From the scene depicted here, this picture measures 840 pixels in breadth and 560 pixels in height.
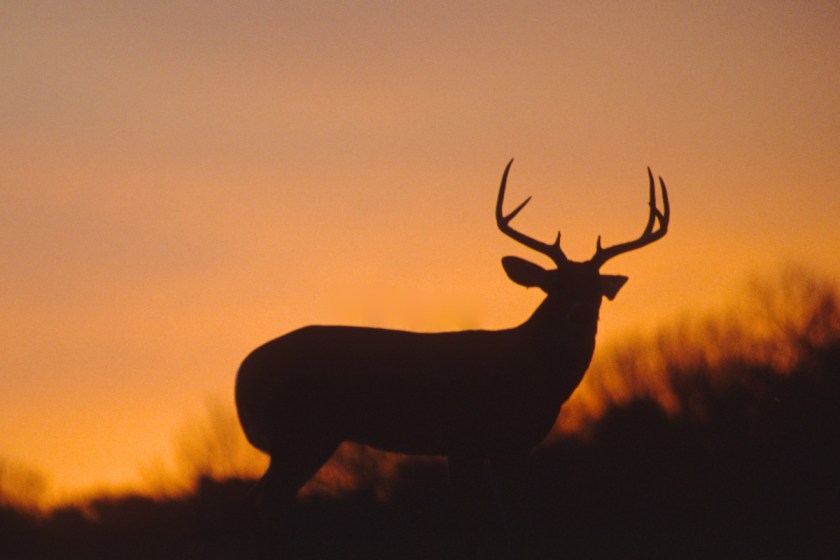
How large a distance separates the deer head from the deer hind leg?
284 centimetres

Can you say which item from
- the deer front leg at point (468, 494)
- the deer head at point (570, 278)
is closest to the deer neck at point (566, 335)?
the deer head at point (570, 278)

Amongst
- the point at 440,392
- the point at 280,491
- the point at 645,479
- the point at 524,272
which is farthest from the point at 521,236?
the point at 645,479

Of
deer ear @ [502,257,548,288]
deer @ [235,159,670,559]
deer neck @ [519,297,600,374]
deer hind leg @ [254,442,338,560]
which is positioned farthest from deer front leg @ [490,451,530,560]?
deer ear @ [502,257,548,288]

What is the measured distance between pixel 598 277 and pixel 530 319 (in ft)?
2.78

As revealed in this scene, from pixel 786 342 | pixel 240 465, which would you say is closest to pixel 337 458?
pixel 240 465

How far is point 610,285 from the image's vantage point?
1762 cm

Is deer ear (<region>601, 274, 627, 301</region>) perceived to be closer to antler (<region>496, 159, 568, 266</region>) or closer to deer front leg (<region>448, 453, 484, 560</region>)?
antler (<region>496, 159, 568, 266</region>)

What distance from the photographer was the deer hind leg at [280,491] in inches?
623

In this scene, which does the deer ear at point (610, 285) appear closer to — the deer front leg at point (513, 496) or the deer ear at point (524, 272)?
the deer ear at point (524, 272)

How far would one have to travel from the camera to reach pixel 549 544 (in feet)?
60.1

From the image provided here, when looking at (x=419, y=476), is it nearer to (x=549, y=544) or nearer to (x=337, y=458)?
(x=337, y=458)

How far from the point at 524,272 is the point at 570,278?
21.1 inches

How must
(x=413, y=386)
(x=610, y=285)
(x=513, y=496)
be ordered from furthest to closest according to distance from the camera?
(x=610, y=285) < (x=413, y=386) < (x=513, y=496)

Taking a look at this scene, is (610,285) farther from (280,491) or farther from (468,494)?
(280,491)
